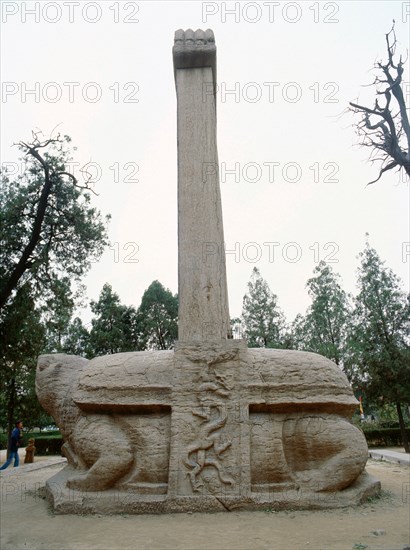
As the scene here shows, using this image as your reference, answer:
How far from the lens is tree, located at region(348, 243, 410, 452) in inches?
584

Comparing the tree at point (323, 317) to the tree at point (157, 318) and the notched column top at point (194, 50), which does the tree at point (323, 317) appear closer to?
the tree at point (157, 318)

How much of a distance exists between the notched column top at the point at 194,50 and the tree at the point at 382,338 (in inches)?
391

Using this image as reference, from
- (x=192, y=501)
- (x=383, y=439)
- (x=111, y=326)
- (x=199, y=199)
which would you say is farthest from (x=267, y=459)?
(x=111, y=326)

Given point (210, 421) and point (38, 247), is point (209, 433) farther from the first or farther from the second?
point (38, 247)

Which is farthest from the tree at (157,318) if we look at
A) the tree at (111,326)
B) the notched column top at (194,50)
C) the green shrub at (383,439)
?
the notched column top at (194,50)

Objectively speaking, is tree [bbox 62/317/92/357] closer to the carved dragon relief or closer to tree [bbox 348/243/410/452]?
tree [bbox 348/243/410/452]

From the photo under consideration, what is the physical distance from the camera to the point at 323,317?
20266mm

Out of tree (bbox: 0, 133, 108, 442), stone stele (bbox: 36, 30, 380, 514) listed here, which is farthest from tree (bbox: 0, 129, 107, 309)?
stone stele (bbox: 36, 30, 380, 514)

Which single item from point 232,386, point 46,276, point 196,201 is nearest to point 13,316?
point 46,276

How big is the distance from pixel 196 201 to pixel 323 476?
4.24 metres

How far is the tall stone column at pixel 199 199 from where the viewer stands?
6.73 m

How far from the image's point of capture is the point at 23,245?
510 inches

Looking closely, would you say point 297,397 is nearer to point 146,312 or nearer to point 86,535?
point 86,535

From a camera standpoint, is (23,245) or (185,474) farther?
(23,245)
